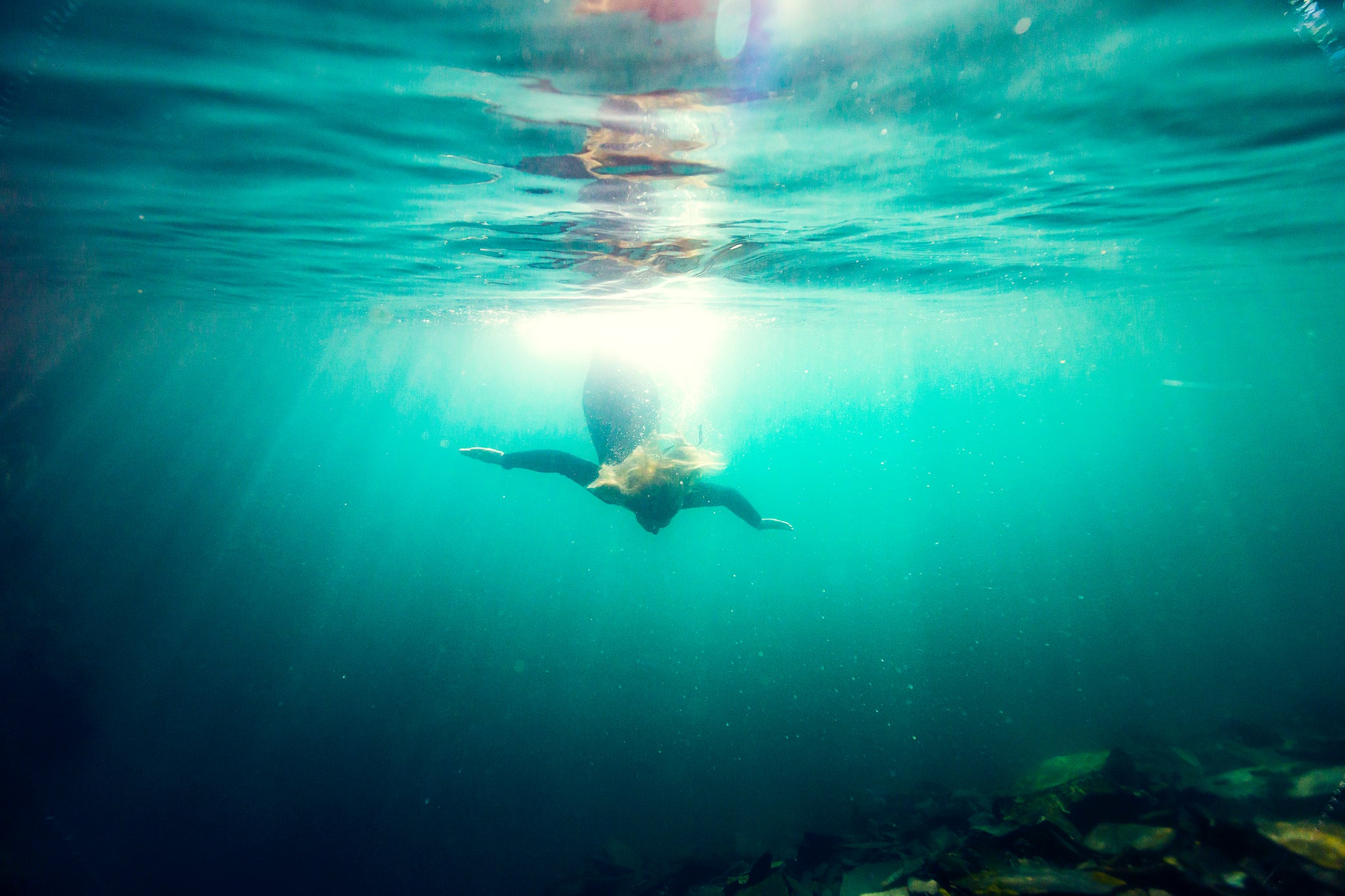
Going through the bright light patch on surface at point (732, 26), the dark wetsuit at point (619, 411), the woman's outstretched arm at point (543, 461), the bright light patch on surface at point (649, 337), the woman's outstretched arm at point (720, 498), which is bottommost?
the woman's outstretched arm at point (720, 498)

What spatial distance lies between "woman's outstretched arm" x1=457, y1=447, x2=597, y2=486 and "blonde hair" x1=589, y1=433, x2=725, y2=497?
1.56 ft

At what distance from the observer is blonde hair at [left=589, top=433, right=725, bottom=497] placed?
20.9 feet

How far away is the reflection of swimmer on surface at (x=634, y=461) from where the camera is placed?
21.2ft

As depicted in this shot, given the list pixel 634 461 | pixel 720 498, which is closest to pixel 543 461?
pixel 634 461

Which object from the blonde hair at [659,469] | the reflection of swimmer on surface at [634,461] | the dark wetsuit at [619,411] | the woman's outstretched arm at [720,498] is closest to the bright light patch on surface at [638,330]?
the dark wetsuit at [619,411]

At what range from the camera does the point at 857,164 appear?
6840 millimetres

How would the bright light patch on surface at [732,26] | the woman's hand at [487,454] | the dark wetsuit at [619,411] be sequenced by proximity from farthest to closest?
the dark wetsuit at [619,411] < the woman's hand at [487,454] < the bright light patch on surface at [732,26]

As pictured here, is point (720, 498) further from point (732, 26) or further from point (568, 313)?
point (568, 313)

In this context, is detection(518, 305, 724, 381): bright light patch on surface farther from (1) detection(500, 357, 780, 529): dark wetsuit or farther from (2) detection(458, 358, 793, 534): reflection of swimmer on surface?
(2) detection(458, 358, 793, 534): reflection of swimmer on surface

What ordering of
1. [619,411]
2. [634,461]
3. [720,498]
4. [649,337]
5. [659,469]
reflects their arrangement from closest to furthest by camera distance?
1. [659,469]
2. [634,461]
3. [720,498]
4. [619,411]
5. [649,337]

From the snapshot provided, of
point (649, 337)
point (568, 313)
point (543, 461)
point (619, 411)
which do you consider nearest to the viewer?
point (543, 461)

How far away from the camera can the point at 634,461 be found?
21.8 ft

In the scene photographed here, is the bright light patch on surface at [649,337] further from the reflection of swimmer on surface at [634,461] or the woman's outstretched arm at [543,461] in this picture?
the woman's outstretched arm at [543,461]

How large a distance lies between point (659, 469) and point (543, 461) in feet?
6.03
